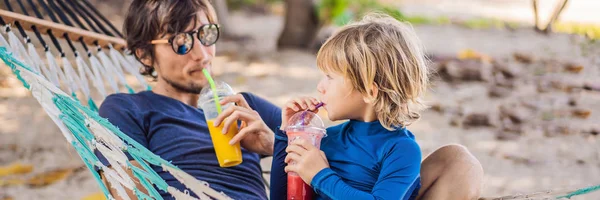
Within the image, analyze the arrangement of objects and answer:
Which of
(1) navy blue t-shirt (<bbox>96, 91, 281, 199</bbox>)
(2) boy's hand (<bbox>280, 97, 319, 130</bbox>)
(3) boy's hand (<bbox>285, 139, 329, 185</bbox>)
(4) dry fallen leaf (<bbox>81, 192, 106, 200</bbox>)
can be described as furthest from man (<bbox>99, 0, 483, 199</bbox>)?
(4) dry fallen leaf (<bbox>81, 192, 106, 200</bbox>)

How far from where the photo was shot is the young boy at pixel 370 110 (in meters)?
1.52

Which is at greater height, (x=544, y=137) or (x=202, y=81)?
(x=202, y=81)

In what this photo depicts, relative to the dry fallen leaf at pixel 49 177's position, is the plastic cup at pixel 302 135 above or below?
above

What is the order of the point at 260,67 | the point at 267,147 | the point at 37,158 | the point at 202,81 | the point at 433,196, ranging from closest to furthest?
the point at 433,196, the point at 267,147, the point at 202,81, the point at 37,158, the point at 260,67

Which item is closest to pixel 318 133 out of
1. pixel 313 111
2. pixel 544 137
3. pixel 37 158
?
pixel 313 111

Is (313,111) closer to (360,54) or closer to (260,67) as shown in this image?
(360,54)

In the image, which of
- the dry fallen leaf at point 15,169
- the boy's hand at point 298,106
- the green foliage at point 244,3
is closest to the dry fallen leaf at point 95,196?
the dry fallen leaf at point 15,169

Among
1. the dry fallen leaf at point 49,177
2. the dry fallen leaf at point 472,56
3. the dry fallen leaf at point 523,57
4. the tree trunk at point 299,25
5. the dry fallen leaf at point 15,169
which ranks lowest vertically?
the dry fallen leaf at point 523,57

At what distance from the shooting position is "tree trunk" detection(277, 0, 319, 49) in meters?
6.23

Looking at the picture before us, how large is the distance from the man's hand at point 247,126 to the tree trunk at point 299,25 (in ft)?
14.2

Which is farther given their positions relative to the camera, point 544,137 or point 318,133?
point 544,137

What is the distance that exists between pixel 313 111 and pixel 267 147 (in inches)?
13.0

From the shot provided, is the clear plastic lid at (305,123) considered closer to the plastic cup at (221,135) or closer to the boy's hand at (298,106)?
the boy's hand at (298,106)

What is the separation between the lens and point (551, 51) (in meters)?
6.19
